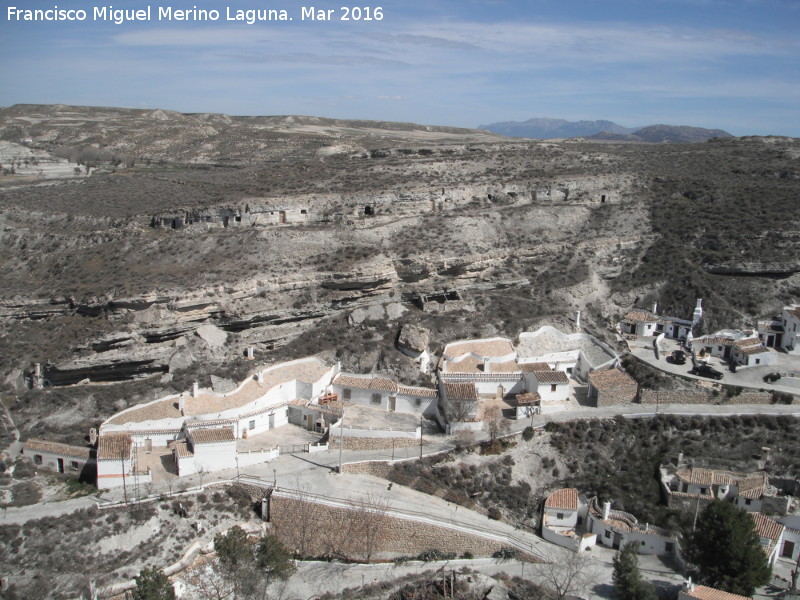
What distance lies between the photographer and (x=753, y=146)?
59.0m

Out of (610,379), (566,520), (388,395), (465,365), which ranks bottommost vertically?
(566,520)

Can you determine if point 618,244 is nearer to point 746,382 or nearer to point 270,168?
point 746,382

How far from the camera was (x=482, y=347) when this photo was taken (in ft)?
103

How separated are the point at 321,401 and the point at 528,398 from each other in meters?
8.43

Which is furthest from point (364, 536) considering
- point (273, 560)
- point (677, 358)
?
point (677, 358)

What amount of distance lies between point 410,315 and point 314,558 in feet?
44.9

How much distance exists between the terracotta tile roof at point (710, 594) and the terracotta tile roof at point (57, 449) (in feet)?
64.9

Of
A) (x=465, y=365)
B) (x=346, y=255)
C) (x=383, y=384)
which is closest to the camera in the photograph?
(x=383, y=384)

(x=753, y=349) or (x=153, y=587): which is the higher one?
(x=753, y=349)

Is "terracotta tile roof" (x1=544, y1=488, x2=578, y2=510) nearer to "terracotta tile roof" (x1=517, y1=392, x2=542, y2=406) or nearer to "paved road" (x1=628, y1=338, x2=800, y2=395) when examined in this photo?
"terracotta tile roof" (x1=517, y1=392, x2=542, y2=406)

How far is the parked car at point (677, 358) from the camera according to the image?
105 ft

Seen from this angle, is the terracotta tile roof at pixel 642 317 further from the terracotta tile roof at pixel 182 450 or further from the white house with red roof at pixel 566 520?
the terracotta tile roof at pixel 182 450

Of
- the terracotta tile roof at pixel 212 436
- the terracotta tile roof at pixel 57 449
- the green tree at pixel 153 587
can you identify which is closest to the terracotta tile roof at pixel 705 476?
the terracotta tile roof at pixel 212 436

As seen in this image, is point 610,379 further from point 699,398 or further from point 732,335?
point 732,335
